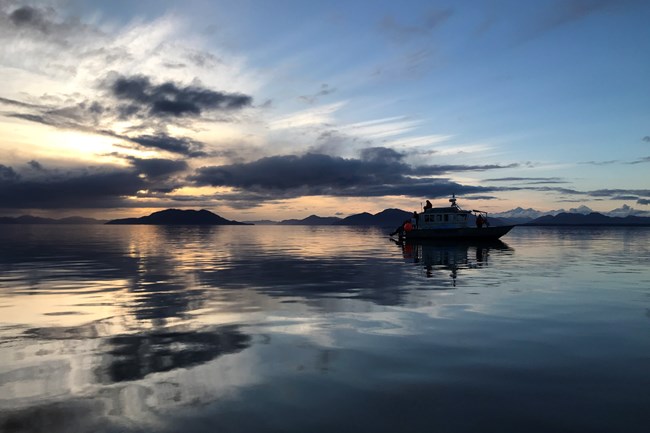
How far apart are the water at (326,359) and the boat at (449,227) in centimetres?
3648

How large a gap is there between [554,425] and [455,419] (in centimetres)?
143

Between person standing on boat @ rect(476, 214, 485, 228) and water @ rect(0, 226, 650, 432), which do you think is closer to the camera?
water @ rect(0, 226, 650, 432)

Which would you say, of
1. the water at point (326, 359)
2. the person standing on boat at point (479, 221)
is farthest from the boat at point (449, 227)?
the water at point (326, 359)

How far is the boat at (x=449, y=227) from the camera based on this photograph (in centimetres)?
5722

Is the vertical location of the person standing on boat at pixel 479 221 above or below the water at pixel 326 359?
above

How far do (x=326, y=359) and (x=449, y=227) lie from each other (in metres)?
51.8

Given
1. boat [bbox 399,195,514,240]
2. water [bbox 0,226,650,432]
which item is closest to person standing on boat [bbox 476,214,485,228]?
boat [bbox 399,195,514,240]

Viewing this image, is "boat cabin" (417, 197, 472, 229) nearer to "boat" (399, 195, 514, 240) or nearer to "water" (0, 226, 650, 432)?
"boat" (399, 195, 514, 240)

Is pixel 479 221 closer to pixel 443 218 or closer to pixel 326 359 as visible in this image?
pixel 443 218

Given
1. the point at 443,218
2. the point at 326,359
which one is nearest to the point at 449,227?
the point at 443,218

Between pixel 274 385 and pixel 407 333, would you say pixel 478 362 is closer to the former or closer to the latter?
pixel 407 333

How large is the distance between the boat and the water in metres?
36.5

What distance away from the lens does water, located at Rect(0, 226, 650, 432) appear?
6.84 meters

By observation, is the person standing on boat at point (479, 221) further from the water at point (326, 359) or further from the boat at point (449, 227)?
the water at point (326, 359)
